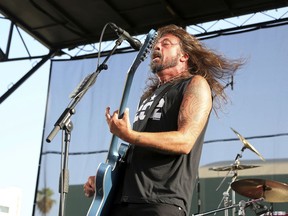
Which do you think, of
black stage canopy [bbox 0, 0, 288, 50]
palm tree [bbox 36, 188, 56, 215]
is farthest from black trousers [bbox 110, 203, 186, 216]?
palm tree [bbox 36, 188, 56, 215]

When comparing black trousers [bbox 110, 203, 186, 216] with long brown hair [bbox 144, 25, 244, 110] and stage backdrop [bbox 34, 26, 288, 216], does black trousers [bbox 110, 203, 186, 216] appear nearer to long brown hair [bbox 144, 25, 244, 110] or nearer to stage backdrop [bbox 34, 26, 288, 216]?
long brown hair [bbox 144, 25, 244, 110]

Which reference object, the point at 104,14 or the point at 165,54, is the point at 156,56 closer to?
the point at 165,54

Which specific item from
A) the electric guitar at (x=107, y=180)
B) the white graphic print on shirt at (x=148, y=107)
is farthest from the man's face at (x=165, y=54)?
the electric guitar at (x=107, y=180)

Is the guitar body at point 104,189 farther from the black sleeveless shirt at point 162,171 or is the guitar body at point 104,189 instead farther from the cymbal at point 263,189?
the cymbal at point 263,189

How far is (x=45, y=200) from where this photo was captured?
23.0ft

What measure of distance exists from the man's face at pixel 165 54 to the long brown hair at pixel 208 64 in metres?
0.04

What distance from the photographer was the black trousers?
1.95m

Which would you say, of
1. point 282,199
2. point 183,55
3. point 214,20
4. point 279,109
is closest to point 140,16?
point 214,20

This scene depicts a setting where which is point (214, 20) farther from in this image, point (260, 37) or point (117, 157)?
point (117, 157)

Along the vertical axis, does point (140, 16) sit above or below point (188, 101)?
above

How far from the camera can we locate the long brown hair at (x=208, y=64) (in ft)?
8.00

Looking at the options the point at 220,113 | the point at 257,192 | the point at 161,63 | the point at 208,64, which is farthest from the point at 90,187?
the point at 257,192

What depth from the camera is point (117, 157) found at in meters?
2.20

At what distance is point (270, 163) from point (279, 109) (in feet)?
2.12
